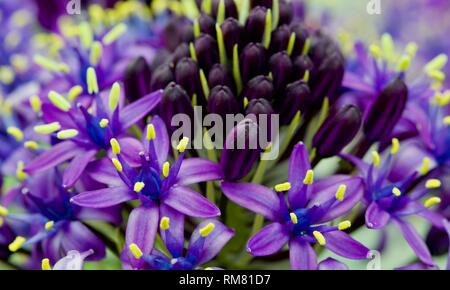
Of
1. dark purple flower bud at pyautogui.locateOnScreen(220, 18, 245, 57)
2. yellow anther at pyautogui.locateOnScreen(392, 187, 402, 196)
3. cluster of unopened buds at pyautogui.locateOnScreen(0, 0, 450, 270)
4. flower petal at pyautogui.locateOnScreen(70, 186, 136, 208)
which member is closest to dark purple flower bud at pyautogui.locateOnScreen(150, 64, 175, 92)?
cluster of unopened buds at pyautogui.locateOnScreen(0, 0, 450, 270)

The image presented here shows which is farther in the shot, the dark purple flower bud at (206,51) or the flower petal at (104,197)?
the dark purple flower bud at (206,51)

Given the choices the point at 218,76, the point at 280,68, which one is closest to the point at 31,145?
the point at 218,76

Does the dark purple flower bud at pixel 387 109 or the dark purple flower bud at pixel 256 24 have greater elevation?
the dark purple flower bud at pixel 256 24

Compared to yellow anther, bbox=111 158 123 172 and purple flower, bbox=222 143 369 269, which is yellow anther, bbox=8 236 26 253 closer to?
yellow anther, bbox=111 158 123 172

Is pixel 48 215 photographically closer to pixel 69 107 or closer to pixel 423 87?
pixel 69 107

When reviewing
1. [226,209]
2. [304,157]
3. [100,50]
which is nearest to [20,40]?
[100,50]

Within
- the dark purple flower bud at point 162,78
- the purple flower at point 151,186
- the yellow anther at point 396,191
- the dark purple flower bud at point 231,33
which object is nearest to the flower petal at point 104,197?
the purple flower at point 151,186

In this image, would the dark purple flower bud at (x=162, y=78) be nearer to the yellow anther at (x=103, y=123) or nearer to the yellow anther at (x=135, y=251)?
the yellow anther at (x=103, y=123)
